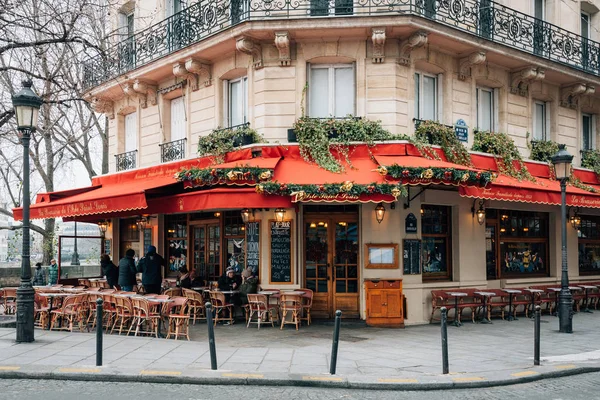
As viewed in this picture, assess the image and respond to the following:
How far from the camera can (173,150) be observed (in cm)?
1645

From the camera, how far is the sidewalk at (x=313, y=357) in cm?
802

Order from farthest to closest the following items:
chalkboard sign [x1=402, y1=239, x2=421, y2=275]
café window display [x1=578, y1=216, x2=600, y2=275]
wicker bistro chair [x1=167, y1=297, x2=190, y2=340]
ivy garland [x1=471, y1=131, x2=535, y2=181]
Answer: café window display [x1=578, y1=216, x2=600, y2=275] < ivy garland [x1=471, y1=131, x2=535, y2=181] < chalkboard sign [x1=402, y1=239, x2=421, y2=275] < wicker bistro chair [x1=167, y1=297, x2=190, y2=340]

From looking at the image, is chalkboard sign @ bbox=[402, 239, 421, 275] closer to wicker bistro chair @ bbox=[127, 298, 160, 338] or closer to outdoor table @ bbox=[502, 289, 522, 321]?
outdoor table @ bbox=[502, 289, 522, 321]

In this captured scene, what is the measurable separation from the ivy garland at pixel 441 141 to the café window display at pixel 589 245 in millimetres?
6767

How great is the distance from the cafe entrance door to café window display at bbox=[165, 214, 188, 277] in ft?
14.2

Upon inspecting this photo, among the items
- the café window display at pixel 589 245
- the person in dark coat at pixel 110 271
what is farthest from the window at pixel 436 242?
the person in dark coat at pixel 110 271

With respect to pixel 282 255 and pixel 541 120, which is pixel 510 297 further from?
pixel 541 120

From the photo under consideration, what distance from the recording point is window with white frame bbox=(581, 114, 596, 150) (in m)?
18.9

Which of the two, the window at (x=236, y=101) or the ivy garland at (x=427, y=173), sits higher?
the window at (x=236, y=101)

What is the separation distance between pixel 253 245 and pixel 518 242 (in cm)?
764

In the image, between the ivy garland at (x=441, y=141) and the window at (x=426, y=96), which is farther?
the window at (x=426, y=96)

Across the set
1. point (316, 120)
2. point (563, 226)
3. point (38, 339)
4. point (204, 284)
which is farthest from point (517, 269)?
point (38, 339)

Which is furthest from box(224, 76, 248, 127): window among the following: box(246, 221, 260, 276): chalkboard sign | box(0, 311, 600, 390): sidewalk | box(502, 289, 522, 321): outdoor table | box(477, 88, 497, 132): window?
box(502, 289, 522, 321): outdoor table

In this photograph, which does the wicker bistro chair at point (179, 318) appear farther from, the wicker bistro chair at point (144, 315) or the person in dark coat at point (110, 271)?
the person in dark coat at point (110, 271)
